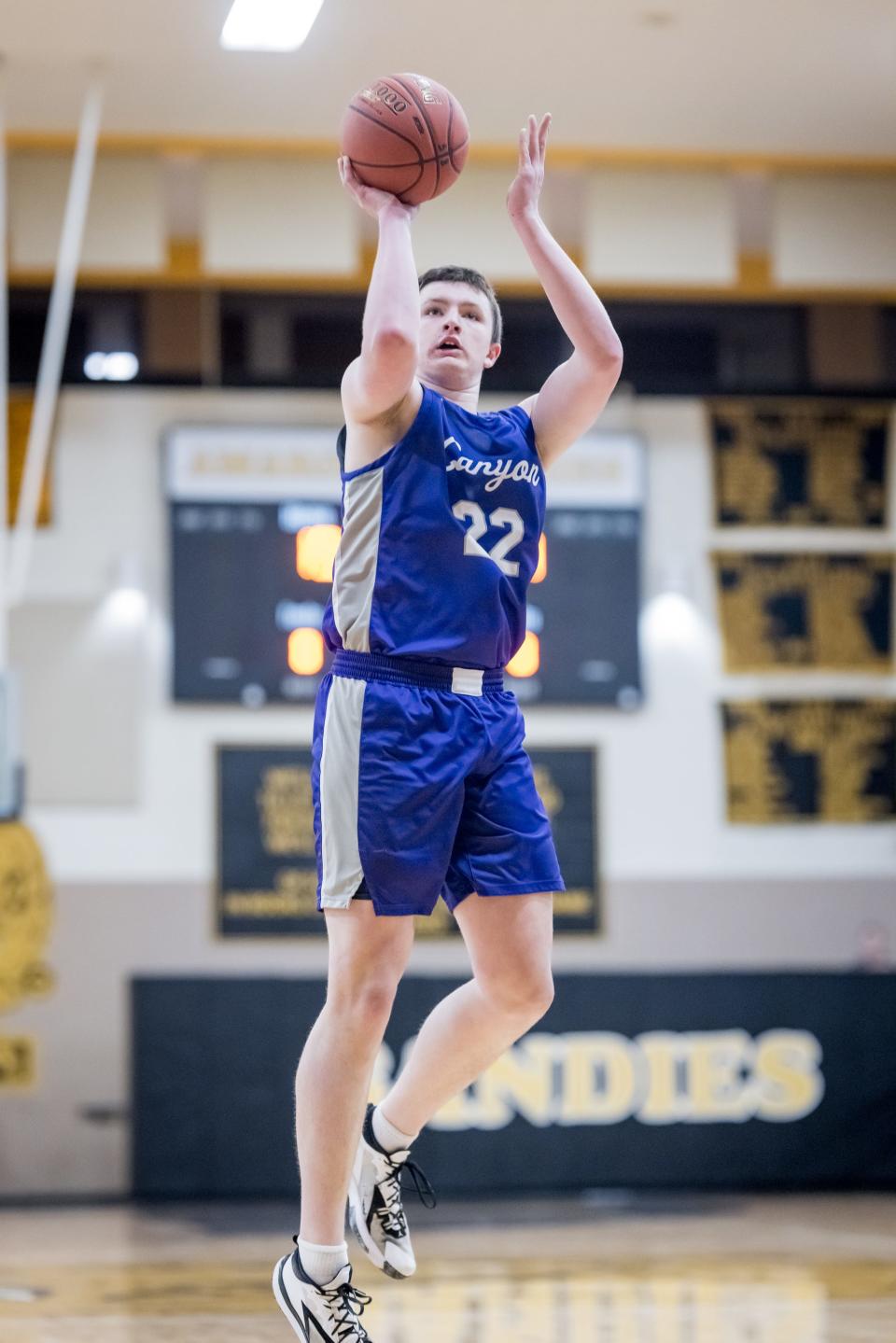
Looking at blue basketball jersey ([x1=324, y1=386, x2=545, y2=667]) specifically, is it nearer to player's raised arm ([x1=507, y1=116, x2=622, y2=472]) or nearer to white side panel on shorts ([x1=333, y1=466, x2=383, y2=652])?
white side panel on shorts ([x1=333, y1=466, x2=383, y2=652])

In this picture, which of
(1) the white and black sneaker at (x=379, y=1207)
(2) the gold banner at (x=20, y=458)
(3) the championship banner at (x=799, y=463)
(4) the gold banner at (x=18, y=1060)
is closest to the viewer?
(1) the white and black sneaker at (x=379, y=1207)

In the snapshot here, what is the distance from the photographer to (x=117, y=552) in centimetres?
759

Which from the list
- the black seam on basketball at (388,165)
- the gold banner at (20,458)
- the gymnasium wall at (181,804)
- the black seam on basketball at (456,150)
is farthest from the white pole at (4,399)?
the black seam on basketball at (388,165)

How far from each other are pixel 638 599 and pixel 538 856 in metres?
4.65

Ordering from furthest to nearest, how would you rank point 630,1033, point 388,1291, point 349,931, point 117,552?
point 117,552
point 630,1033
point 388,1291
point 349,931

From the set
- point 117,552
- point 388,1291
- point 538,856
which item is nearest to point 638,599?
point 117,552

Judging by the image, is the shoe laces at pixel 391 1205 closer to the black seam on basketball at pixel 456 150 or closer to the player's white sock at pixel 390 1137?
the player's white sock at pixel 390 1137

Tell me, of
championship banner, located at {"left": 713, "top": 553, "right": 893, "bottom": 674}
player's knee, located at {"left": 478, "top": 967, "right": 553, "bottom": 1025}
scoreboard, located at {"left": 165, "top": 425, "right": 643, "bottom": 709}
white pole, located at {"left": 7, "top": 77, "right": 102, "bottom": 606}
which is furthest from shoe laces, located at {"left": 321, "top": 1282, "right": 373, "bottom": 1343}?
championship banner, located at {"left": 713, "top": 553, "right": 893, "bottom": 674}

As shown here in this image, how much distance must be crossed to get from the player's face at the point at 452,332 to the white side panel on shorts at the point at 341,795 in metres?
0.57

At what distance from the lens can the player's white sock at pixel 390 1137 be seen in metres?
3.26

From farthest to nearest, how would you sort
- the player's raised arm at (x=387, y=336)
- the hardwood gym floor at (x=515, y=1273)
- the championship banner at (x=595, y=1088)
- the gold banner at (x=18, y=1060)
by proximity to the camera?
the gold banner at (x=18, y=1060)
the championship banner at (x=595, y=1088)
the hardwood gym floor at (x=515, y=1273)
the player's raised arm at (x=387, y=336)

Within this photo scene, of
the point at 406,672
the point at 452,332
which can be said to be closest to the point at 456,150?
the point at 452,332

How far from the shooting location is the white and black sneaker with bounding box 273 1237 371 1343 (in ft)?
9.63

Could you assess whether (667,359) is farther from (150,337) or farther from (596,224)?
(150,337)
